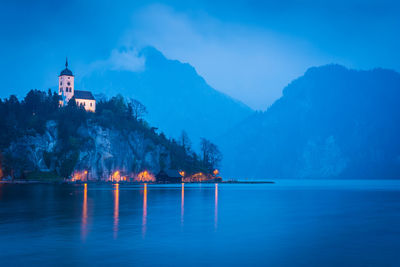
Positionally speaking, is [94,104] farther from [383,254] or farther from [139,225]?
[383,254]

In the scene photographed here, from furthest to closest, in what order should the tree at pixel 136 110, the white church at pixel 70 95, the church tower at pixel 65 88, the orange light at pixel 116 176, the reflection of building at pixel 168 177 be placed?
1. the tree at pixel 136 110
2. the church tower at pixel 65 88
3. the white church at pixel 70 95
4. the reflection of building at pixel 168 177
5. the orange light at pixel 116 176

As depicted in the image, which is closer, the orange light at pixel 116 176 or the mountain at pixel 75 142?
the mountain at pixel 75 142

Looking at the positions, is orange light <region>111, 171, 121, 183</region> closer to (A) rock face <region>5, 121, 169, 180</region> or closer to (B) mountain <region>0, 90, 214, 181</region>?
(B) mountain <region>0, 90, 214, 181</region>

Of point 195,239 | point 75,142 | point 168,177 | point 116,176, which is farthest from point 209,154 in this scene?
point 195,239

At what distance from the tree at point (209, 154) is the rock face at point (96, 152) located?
1738 cm

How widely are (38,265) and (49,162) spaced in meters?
A: 134

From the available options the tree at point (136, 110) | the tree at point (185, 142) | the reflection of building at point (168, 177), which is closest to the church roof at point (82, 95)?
the tree at point (136, 110)

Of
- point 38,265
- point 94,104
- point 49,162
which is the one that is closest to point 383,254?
point 38,265

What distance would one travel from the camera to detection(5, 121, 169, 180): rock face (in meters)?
142

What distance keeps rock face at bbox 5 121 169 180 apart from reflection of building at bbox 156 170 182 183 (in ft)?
23.1

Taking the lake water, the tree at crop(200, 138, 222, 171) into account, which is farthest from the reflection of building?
the lake water

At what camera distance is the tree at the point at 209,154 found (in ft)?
610

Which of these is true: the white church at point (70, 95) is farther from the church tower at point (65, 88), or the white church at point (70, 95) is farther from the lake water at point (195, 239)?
the lake water at point (195, 239)

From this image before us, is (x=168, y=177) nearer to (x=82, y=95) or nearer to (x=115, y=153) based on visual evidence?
(x=115, y=153)
